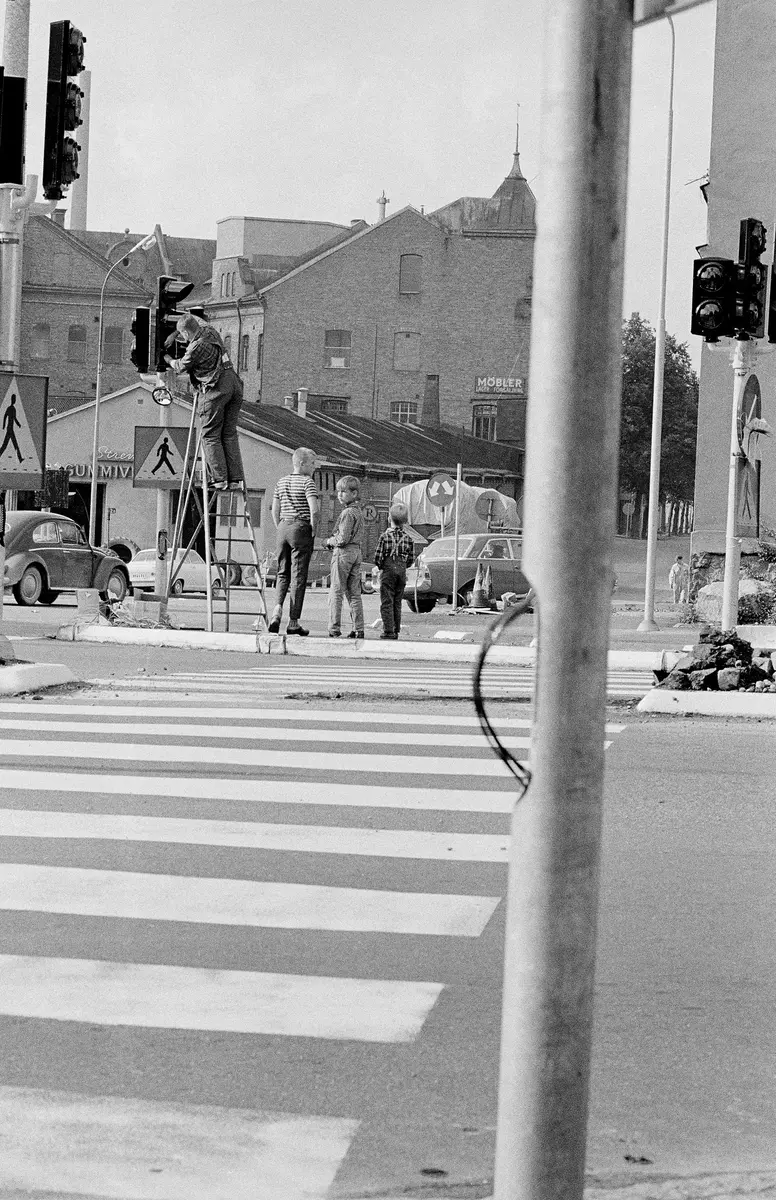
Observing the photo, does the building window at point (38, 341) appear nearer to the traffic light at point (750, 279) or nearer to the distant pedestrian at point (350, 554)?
the distant pedestrian at point (350, 554)

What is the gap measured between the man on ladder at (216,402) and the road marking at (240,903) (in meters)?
12.1

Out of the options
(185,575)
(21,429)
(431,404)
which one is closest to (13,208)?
(21,429)

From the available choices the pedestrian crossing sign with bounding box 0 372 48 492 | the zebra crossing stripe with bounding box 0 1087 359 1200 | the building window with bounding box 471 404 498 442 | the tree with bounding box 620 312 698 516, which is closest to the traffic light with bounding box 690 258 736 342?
the pedestrian crossing sign with bounding box 0 372 48 492

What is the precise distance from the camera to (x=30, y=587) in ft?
95.3

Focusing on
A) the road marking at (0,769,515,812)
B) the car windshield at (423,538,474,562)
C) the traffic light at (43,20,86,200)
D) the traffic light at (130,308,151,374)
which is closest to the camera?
the road marking at (0,769,515,812)

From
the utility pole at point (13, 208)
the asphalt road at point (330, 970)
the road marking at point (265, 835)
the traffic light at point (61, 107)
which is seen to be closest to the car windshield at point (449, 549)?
the traffic light at point (61, 107)

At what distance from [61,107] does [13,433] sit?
284cm

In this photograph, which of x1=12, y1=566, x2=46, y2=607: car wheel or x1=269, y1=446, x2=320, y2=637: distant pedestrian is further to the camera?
x1=12, y1=566, x2=46, y2=607: car wheel

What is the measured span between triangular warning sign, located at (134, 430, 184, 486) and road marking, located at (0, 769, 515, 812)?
1057 cm

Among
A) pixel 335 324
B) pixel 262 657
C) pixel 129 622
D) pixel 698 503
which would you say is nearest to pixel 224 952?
pixel 262 657

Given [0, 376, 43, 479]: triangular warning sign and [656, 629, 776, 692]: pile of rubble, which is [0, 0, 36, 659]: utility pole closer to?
[0, 376, 43, 479]: triangular warning sign

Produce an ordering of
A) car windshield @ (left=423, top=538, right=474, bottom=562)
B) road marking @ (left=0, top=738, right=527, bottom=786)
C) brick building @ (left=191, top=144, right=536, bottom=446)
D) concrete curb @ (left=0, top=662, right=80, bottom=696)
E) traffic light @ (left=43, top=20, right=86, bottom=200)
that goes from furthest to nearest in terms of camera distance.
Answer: brick building @ (left=191, top=144, right=536, bottom=446)
car windshield @ (left=423, top=538, right=474, bottom=562)
traffic light @ (left=43, top=20, right=86, bottom=200)
concrete curb @ (left=0, top=662, right=80, bottom=696)
road marking @ (left=0, top=738, right=527, bottom=786)

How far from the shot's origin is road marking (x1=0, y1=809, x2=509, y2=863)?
23.8ft

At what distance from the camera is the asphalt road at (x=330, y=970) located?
4070mm
